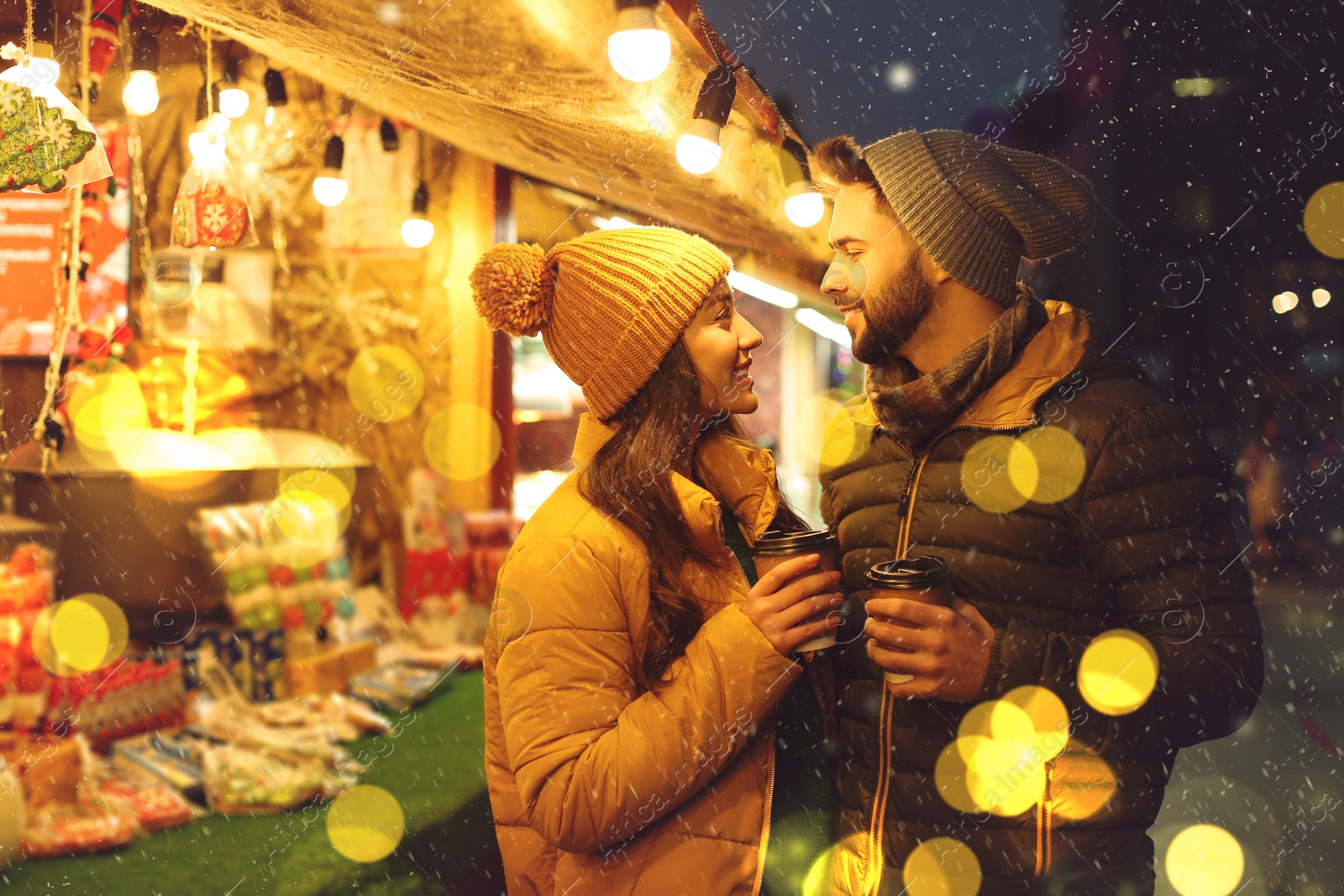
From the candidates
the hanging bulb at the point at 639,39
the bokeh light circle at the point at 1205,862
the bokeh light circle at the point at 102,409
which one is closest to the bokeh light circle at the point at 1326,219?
the bokeh light circle at the point at 1205,862

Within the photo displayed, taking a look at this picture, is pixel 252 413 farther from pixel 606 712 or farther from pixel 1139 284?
pixel 1139 284

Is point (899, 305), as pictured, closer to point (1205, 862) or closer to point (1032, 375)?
point (1032, 375)

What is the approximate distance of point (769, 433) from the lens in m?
13.5


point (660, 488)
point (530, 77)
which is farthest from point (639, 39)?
point (660, 488)

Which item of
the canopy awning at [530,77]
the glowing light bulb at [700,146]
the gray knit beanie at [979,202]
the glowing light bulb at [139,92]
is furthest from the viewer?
the glowing light bulb at [139,92]

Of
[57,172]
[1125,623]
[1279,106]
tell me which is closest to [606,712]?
[1125,623]

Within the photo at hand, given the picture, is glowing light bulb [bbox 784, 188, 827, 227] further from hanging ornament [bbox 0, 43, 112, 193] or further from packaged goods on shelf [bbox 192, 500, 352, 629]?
hanging ornament [bbox 0, 43, 112, 193]

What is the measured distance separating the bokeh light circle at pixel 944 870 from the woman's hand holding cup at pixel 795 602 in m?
0.66

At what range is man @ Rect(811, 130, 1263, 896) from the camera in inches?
69.8

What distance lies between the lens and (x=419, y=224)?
6.31 m

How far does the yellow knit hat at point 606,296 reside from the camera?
6.09ft

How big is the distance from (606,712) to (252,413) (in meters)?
Result: 5.36

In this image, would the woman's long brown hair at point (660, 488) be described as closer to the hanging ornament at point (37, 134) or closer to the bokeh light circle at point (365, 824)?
the hanging ornament at point (37, 134)

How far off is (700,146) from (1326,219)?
1618 cm
